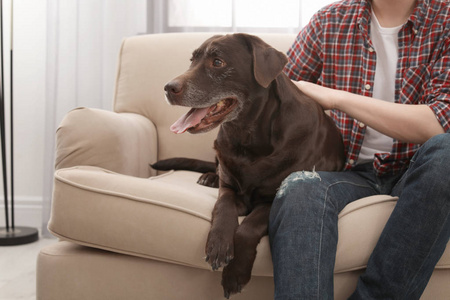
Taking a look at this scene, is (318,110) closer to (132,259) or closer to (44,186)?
(132,259)

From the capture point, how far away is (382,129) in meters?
1.35

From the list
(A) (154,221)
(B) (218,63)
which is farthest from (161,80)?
(A) (154,221)

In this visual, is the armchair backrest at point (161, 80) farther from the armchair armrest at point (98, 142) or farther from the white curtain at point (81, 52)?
the white curtain at point (81, 52)

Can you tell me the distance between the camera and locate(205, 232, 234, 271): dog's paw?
1093mm

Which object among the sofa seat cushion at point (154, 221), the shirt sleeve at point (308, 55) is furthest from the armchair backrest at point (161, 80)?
the sofa seat cushion at point (154, 221)

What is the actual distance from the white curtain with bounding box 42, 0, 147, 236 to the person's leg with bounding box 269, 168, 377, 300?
1.78 meters

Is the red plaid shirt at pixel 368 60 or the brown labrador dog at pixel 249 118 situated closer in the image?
the brown labrador dog at pixel 249 118

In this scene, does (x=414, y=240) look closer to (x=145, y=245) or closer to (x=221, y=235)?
(x=221, y=235)

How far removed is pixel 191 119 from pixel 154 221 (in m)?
0.27

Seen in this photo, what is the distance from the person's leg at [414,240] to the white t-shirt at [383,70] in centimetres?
40

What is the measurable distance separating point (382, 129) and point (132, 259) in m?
0.75

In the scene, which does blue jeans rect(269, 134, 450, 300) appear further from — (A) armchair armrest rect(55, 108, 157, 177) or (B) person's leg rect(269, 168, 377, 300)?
(A) armchair armrest rect(55, 108, 157, 177)

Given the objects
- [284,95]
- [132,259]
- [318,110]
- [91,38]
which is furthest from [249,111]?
[91,38]

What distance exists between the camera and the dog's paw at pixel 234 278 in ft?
3.67
